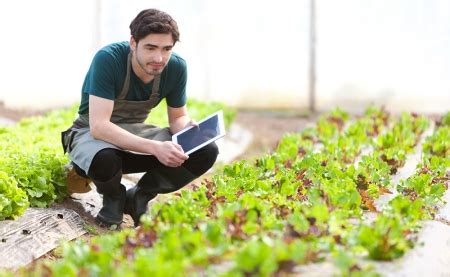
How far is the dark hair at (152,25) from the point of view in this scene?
5300mm

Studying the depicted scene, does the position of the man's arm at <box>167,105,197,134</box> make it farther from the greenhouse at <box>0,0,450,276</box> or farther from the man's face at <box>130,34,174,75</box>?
the man's face at <box>130,34,174,75</box>

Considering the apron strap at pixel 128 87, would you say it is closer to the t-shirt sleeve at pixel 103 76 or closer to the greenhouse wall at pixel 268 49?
the t-shirt sleeve at pixel 103 76

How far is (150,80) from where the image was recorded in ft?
18.5

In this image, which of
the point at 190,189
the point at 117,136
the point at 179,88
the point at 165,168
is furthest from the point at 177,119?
the point at 190,189

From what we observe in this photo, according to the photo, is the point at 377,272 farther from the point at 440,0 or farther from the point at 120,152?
the point at 440,0

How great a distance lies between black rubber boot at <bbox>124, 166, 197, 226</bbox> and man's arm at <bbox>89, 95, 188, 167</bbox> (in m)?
0.42

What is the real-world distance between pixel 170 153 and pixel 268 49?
804 cm

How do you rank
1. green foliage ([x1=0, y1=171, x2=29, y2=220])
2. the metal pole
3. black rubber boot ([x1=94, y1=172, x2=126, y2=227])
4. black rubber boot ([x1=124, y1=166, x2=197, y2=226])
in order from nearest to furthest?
green foliage ([x1=0, y1=171, x2=29, y2=220]), black rubber boot ([x1=94, y1=172, x2=126, y2=227]), black rubber boot ([x1=124, y1=166, x2=197, y2=226]), the metal pole

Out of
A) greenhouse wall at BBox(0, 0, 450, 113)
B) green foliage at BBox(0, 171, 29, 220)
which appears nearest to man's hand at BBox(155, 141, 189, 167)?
green foliage at BBox(0, 171, 29, 220)

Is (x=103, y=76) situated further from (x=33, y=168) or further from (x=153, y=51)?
(x=33, y=168)

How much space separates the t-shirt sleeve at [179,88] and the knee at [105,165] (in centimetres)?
53

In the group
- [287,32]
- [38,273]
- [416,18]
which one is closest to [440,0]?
[416,18]

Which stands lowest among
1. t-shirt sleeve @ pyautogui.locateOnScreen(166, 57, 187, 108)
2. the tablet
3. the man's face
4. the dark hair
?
the tablet

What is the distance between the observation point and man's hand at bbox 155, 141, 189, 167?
5.25m
